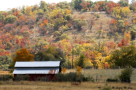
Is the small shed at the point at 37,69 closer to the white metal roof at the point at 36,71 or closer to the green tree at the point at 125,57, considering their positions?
the white metal roof at the point at 36,71

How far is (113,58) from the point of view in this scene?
72062 mm

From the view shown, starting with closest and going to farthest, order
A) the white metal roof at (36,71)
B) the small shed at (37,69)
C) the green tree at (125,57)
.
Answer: the small shed at (37,69), the white metal roof at (36,71), the green tree at (125,57)

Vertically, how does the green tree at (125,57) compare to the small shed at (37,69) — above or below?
below

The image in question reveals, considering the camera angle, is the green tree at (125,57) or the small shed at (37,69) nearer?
the small shed at (37,69)

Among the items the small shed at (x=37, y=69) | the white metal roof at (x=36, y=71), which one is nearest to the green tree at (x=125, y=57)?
the small shed at (x=37, y=69)

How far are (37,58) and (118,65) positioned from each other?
92.5 ft

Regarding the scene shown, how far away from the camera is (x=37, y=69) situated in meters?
45.5

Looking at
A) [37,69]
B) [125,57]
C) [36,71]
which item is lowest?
[125,57]

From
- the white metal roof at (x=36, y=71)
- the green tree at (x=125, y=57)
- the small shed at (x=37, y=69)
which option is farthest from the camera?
the green tree at (x=125, y=57)

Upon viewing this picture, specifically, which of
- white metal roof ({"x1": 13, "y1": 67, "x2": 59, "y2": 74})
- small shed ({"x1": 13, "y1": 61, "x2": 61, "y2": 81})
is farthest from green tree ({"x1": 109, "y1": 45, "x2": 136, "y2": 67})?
white metal roof ({"x1": 13, "y1": 67, "x2": 59, "y2": 74})

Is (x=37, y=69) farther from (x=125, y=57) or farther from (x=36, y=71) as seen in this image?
(x=125, y=57)

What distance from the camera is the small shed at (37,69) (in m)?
43.9

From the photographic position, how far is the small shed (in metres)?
43.9

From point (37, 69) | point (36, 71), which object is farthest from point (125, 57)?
point (36, 71)
